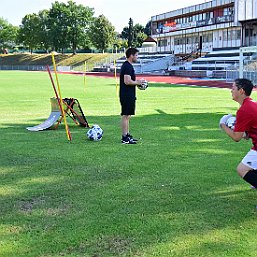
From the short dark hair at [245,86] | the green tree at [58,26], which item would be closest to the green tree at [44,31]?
the green tree at [58,26]

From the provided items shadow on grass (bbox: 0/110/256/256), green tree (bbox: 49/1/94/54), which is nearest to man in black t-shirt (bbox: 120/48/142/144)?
shadow on grass (bbox: 0/110/256/256)

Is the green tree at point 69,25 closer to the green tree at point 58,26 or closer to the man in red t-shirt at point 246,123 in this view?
the green tree at point 58,26

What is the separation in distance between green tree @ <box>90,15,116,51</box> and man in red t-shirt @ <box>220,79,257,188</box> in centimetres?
9383

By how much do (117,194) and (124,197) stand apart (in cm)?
16

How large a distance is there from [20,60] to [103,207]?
10134cm

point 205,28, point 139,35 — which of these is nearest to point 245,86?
point 205,28

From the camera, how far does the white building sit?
5955 cm

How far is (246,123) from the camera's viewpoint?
5.18 metres

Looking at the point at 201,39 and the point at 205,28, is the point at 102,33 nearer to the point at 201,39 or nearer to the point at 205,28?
the point at 201,39

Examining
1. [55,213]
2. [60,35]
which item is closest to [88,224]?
[55,213]

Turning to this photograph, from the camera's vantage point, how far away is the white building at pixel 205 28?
5955 centimetres

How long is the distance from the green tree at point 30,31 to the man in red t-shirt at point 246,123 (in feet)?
340

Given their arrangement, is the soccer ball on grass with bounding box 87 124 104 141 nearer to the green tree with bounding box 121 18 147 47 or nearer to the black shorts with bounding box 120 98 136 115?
the black shorts with bounding box 120 98 136 115

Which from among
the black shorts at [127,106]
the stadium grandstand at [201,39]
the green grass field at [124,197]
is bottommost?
the green grass field at [124,197]
